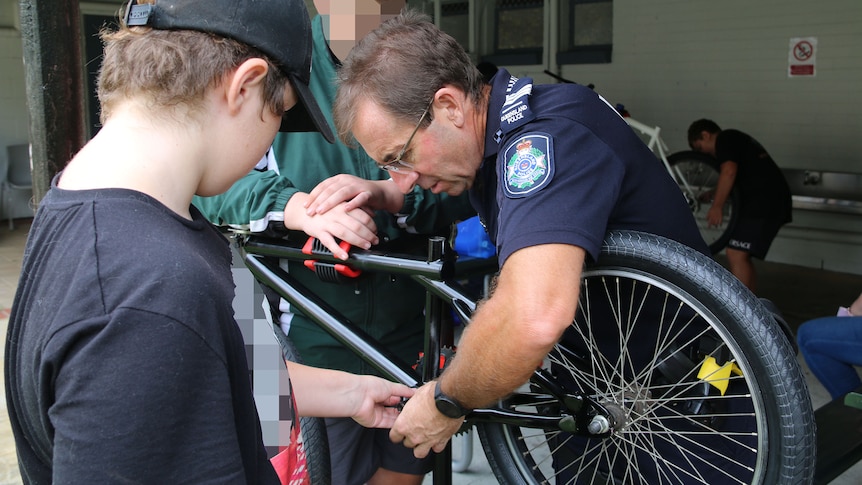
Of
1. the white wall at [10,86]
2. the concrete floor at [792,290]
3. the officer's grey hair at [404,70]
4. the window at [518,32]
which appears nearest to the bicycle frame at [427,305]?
the officer's grey hair at [404,70]

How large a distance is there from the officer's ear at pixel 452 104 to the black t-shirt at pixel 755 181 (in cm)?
492

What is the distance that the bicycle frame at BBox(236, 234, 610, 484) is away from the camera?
1938mm

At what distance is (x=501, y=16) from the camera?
9.62 metres

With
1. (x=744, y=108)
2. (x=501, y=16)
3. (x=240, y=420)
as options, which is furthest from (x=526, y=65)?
(x=240, y=420)

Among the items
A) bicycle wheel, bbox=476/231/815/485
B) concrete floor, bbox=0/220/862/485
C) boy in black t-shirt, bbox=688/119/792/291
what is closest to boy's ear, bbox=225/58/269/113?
bicycle wheel, bbox=476/231/815/485

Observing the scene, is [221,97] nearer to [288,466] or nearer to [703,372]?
[288,466]

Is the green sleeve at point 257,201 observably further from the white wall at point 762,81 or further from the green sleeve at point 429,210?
the white wall at point 762,81

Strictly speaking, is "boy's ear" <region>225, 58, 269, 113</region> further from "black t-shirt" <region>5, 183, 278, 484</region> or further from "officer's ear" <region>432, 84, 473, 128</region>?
"officer's ear" <region>432, 84, 473, 128</region>

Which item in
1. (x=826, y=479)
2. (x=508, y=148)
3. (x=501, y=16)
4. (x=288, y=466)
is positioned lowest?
(x=826, y=479)

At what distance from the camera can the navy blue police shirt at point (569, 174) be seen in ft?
4.95

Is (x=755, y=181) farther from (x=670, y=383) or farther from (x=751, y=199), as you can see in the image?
(x=670, y=383)

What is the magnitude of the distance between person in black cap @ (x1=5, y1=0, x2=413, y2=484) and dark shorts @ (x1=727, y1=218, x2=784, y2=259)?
562 cm

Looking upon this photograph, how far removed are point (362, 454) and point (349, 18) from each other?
4.31ft

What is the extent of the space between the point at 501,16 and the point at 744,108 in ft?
10.7
